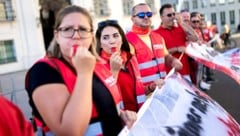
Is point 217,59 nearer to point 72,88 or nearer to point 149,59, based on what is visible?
point 149,59

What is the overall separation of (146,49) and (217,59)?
8.40ft

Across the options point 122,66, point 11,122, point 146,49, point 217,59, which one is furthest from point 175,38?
point 11,122

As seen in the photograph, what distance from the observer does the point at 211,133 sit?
2.79m

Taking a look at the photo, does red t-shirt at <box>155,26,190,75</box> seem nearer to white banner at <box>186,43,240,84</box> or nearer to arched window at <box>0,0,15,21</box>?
white banner at <box>186,43,240,84</box>

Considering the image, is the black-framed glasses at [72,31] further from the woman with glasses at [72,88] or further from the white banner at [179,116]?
the white banner at [179,116]

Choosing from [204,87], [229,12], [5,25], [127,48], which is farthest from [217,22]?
[127,48]

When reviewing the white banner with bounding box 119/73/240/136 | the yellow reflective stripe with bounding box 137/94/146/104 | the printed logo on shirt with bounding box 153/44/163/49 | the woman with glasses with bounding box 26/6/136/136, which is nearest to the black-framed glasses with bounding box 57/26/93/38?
the woman with glasses with bounding box 26/6/136/136

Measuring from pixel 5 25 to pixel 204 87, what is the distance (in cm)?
1331

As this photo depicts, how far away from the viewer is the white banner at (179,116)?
7.87ft

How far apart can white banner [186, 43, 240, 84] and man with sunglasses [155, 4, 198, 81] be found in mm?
204

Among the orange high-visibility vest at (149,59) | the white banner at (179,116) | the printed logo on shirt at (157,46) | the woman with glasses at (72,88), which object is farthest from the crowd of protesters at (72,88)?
the printed logo on shirt at (157,46)

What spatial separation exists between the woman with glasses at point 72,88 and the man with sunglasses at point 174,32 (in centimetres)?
360

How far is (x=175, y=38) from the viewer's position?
6.09 meters

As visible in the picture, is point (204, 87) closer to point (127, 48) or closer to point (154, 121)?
point (127, 48)
